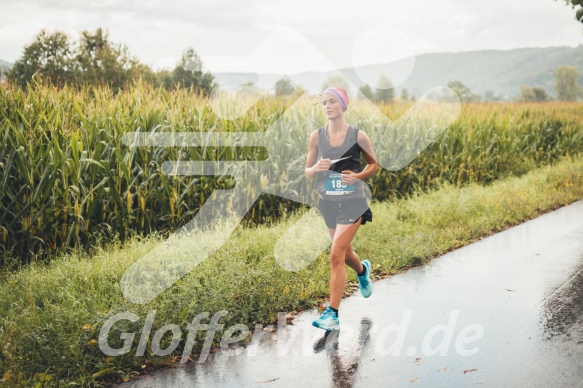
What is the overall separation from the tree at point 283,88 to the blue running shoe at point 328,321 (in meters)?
6.83

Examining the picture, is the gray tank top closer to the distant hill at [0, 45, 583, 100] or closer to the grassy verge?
the grassy verge

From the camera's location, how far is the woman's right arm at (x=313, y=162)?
5324 mm

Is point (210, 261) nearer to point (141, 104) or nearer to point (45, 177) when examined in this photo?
point (45, 177)

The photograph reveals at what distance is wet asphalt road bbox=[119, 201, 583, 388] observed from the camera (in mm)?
4422

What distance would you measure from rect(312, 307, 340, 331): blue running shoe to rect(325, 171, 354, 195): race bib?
39.7 inches

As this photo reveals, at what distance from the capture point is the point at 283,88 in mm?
12594

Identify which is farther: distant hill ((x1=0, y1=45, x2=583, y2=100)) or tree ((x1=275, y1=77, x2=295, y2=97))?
distant hill ((x1=0, y1=45, x2=583, y2=100))

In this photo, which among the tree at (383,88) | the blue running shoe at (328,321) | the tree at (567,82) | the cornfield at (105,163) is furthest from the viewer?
the tree at (567,82)

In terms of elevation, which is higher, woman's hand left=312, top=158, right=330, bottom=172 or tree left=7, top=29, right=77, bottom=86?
tree left=7, top=29, right=77, bottom=86

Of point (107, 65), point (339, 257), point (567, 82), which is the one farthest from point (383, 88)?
point (567, 82)

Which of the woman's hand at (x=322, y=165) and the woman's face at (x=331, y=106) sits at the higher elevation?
the woman's face at (x=331, y=106)

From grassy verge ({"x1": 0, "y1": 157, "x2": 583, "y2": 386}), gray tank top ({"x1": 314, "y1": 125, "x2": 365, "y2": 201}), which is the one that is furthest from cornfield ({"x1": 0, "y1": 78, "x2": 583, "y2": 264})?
gray tank top ({"x1": 314, "y1": 125, "x2": 365, "y2": 201})

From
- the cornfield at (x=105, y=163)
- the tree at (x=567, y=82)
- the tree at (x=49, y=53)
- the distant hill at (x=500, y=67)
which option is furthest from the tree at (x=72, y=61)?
the tree at (x=567, y=82)

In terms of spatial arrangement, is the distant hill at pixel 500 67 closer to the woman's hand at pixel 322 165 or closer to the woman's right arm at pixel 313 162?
the woman's right arm at pixel 313 162
